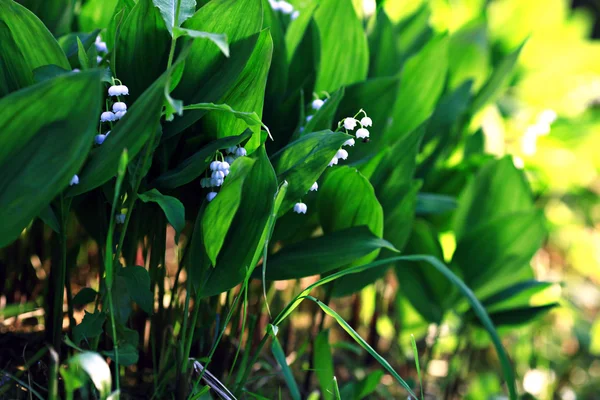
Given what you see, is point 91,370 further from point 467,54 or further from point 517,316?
point 467,54

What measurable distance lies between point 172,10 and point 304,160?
23cm

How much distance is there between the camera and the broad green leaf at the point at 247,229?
28.9 inches

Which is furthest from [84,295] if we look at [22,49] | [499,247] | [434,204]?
[499,247]

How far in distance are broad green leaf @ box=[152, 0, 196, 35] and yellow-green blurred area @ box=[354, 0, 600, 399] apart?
593 millimetres

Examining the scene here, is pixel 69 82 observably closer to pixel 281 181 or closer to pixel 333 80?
pixel 281 181

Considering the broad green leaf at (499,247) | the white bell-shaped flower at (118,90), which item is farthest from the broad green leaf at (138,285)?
the broad green leaf at (499,247)

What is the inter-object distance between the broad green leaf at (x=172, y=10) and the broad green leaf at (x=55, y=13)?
34 centimetres

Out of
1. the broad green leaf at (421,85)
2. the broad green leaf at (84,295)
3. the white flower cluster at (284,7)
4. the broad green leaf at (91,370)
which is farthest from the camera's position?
the broad green leaf at (421,85)

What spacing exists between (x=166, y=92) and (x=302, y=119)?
0.32 m

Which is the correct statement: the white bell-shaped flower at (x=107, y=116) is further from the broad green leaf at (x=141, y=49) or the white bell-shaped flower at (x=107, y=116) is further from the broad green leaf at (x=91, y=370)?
the broad green leaf at (x=91, y=370)

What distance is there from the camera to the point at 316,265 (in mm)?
850

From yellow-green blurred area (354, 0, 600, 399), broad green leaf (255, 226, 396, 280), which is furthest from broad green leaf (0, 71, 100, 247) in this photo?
yellow-green blurred area (354, 0, 600, 399)

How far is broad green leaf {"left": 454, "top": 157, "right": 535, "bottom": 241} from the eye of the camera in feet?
3.94

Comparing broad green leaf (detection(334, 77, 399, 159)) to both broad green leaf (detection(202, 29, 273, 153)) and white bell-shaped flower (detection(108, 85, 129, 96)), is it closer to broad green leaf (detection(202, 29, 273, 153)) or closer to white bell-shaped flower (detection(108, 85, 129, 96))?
broad green leaf (detection(202, 29, 273, 153))
